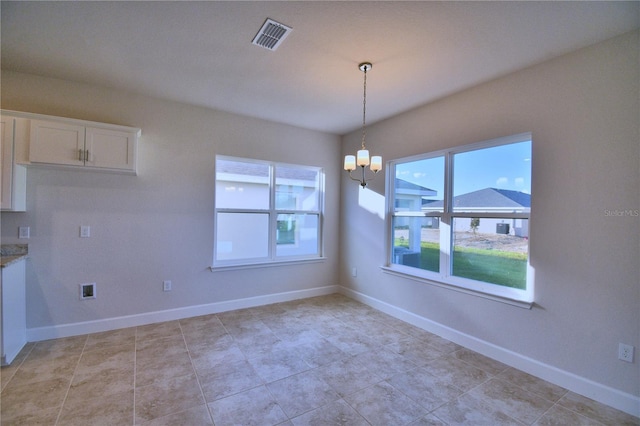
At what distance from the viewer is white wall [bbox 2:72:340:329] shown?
9.71ft

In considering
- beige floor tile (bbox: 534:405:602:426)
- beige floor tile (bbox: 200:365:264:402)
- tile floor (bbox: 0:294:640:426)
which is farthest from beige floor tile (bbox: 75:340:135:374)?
beige floor tile (bbox: 534:405:602:426)

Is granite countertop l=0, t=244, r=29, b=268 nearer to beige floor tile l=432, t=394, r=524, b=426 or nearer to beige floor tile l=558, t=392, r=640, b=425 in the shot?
beige floor tile l=432, t=394, r=524, b=426

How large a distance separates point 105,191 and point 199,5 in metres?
2.41

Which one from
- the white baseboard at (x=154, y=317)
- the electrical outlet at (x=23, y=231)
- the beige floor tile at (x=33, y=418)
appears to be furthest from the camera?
the white baseboard at (x=154, y=317)

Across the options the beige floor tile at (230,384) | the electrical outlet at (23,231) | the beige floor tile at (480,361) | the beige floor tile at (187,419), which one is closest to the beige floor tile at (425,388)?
the beige floor tile at (480,361)

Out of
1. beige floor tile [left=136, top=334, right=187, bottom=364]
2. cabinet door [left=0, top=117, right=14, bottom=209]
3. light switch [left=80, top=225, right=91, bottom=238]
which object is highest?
cabinet door [left=0, top=117, right=14, bottom=209]

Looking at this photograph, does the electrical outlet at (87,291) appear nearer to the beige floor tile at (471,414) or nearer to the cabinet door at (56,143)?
the cabinet door at (56,143)

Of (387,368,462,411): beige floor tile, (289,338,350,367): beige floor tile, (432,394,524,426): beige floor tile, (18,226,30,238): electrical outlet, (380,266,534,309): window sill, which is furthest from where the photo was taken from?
(18,226,30,238): electrical outlet

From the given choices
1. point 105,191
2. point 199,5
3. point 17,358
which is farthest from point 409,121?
point 17,358

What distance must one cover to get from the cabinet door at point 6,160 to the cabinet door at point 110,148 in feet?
1.83

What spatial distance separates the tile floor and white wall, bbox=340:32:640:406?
0.34 m

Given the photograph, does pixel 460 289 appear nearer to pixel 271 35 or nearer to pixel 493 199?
pixel 493 199

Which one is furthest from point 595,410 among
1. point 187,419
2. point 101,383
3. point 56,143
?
point 56,143

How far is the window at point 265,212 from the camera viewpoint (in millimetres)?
4020
